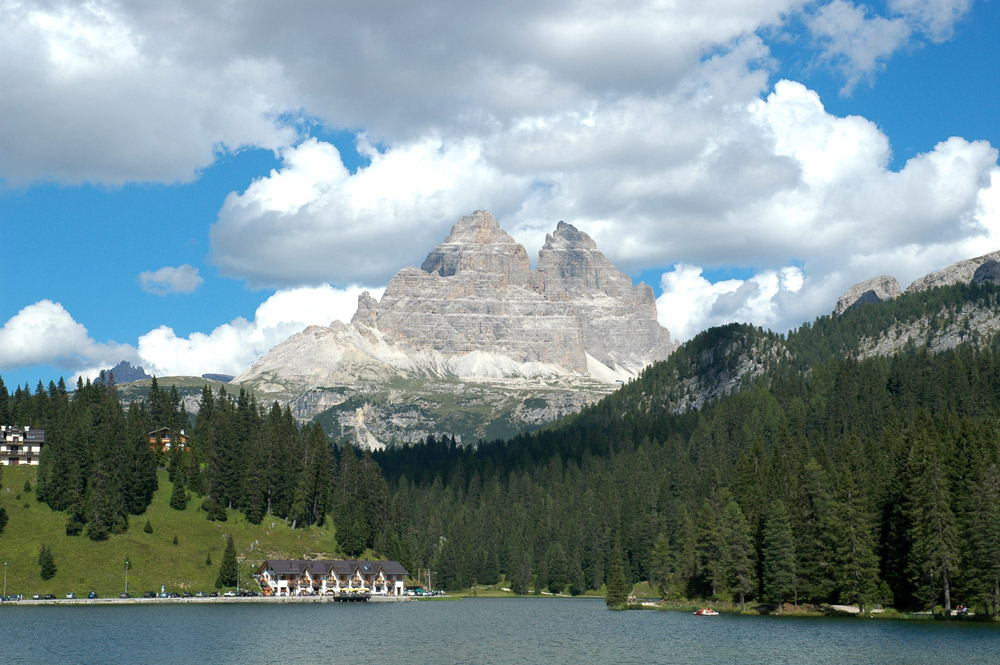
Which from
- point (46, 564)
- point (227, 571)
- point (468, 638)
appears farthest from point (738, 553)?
point (46, 564)

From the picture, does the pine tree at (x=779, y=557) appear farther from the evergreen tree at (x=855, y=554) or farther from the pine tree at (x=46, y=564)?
the pine tree at (x=46, y=564)

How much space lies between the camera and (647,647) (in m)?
112

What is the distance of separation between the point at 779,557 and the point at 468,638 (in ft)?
159

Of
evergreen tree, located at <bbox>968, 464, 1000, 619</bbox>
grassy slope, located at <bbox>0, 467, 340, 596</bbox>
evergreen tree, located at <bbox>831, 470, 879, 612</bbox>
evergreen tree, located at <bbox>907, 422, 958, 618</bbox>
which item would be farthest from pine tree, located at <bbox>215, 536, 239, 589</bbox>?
evergreen tree, located at <bbox>968, 464, 1000, 619</bbox>

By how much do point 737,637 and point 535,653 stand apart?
82.0 feet

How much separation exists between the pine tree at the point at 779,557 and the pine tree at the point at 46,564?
115 m

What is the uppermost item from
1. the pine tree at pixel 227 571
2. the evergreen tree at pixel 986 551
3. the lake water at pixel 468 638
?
the evergreen tree at pixel 986 551

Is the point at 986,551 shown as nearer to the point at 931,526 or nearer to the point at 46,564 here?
the point at 931,526

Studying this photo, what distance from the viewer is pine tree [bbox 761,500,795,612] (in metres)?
147

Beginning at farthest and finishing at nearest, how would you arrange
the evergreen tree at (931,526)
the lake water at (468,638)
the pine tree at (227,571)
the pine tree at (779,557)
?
the pine tree at (227,571), the pine tree at (779,557), the evergreen tree at (931,526), the lake water at (468,638)

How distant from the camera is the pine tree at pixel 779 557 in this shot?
147 meters

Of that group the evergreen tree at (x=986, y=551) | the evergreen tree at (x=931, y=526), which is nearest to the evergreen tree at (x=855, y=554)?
the evergreen tree at (x=931, y=526)

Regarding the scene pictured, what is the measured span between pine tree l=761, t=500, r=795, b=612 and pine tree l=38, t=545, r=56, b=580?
11470 cm

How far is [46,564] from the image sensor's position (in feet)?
584
